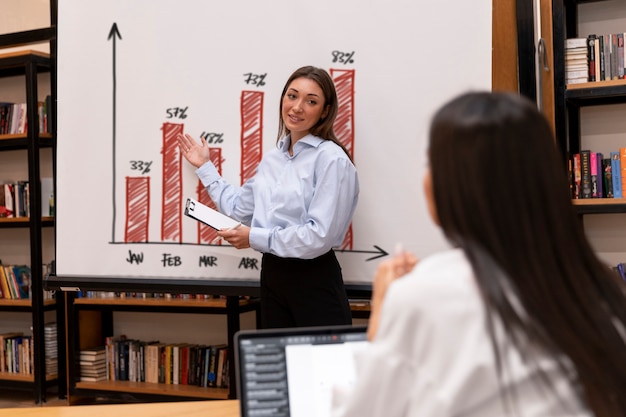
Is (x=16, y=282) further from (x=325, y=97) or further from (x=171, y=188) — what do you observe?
(x=325, y=97)

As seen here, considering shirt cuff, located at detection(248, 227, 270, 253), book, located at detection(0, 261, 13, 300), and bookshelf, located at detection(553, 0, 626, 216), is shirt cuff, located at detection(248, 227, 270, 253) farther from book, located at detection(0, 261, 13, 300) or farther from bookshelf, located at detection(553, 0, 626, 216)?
book, located at detection(0, 261, 13, 300)

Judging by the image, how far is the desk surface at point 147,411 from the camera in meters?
1.43

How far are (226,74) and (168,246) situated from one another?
0.64 m

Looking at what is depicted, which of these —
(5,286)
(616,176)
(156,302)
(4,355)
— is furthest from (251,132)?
(4,355)

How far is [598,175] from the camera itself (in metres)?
3.55

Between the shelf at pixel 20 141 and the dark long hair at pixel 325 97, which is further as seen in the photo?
the shelf at pixel 20 141

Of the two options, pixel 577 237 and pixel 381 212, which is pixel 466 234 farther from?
pixel 381 212

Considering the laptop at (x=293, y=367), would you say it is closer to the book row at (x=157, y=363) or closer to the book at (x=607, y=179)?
the book at (x=607, y=179)

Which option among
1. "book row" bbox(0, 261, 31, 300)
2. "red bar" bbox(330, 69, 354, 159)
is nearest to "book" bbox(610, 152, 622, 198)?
"red bar" bbox(330, 69, 354, 159)

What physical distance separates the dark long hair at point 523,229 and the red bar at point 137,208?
80.4 inches

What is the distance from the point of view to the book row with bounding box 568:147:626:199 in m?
3.52

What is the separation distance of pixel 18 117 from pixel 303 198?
3.36 metres

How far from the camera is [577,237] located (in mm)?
765

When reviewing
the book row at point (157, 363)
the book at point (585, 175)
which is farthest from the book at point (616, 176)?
the book row at point (157, 363)
